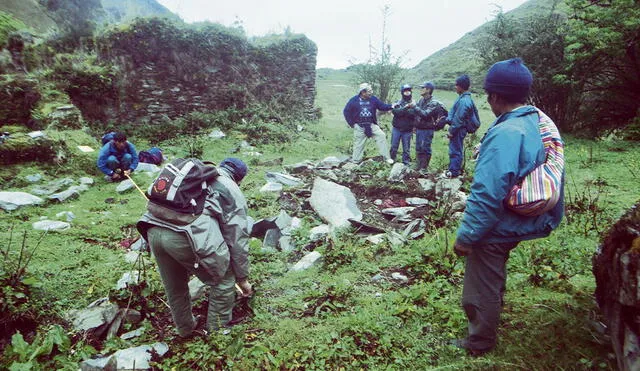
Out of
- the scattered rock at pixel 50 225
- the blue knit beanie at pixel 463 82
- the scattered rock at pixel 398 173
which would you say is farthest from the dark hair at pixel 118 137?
the blue knit beanie at pixel 463 82

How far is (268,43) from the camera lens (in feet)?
46.9

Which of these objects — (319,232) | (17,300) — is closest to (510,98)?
(319,232)

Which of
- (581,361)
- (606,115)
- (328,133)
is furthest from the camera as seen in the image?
(328,133)

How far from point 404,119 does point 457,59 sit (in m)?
15.4

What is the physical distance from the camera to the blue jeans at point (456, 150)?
678 cm

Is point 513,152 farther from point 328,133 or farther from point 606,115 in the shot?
point 328,133

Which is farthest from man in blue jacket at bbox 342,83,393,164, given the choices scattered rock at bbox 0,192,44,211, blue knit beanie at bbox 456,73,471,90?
scattered rock at bbox 0,192,44,211

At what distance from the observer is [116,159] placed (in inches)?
300

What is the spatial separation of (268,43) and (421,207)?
36.2 ft

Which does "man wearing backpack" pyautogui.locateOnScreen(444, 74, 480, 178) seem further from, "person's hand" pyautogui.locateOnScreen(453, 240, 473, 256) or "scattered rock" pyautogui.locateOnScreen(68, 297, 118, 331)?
"scattered rock" pyautogui.locateOnScreen(68, 297, 118, 331)

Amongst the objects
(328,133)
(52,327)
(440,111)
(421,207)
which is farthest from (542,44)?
(52,327)

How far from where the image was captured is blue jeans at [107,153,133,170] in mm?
7537

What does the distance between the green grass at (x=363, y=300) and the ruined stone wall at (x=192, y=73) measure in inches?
250

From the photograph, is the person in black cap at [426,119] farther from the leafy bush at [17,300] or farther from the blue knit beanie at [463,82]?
the leafy bush at [17,300]
